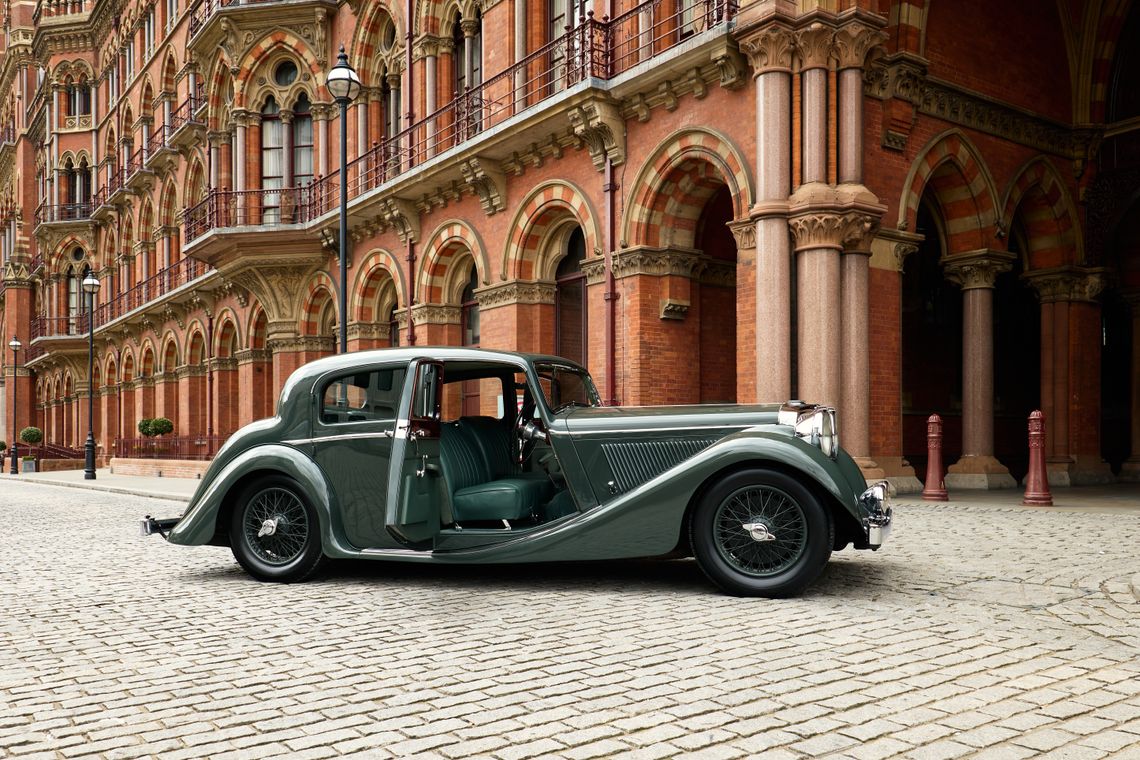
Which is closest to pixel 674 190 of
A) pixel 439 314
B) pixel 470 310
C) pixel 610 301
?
pixel 610 301

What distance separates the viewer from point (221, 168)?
92.2ft

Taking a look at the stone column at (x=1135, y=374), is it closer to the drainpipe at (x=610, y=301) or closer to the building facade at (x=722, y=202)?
the building facade at (x=722, y=202)

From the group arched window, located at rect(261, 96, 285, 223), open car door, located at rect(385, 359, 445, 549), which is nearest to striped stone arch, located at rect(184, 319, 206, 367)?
arched window, located at rect(261, 96, 285, 223)

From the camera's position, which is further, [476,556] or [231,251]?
[231,251]

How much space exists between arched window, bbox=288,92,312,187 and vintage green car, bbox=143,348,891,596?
67.7 ft

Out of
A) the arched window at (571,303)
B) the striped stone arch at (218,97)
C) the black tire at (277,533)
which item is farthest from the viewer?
the striped stone arch at (218,97)

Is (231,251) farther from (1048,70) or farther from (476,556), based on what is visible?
(476,556)

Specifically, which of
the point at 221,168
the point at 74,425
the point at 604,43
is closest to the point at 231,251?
the point at 221,168

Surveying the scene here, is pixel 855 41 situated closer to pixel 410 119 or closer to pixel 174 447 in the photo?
pixel 410 119

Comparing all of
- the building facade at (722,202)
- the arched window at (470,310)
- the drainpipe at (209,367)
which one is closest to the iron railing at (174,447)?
the building facade at (722,202)

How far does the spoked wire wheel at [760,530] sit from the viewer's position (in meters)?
5.71

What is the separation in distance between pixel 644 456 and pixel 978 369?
11081mm

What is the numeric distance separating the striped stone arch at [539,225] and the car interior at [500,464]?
Result: 9253mm

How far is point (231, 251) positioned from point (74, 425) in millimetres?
30442
